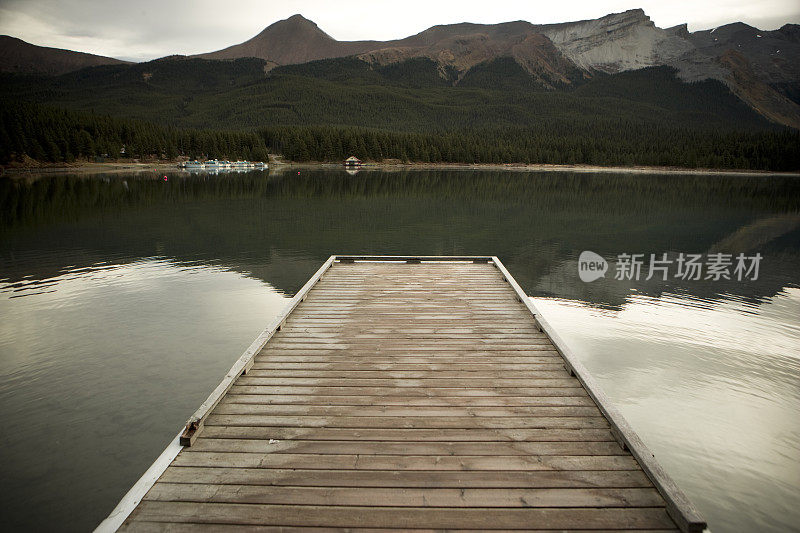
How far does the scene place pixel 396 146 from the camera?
147 metres

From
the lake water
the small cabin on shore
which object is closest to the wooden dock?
the lake water

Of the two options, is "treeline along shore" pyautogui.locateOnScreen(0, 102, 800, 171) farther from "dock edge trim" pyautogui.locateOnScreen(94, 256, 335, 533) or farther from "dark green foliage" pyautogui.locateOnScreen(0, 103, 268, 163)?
"dock edge trim" pyautogui.locateOnScreen(94, 256, 335, 533)

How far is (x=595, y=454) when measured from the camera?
5.44m

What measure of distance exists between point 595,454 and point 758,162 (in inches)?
6657

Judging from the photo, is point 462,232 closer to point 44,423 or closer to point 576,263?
point 576,263

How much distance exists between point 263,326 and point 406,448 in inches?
350

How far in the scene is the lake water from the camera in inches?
278

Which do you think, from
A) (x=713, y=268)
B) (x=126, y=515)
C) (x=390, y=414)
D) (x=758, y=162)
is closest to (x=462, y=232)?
(x=713, y=268)

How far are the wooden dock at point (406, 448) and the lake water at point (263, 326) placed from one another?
206 centimetres

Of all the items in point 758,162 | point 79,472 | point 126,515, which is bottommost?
point 79,472

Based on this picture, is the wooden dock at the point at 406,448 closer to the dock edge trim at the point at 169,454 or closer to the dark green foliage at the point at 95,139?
the dock edge trim at the point at 169,454

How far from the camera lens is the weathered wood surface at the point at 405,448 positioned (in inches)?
178

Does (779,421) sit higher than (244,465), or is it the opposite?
(244,465)

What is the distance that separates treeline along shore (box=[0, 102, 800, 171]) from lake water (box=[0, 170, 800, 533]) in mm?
88314
